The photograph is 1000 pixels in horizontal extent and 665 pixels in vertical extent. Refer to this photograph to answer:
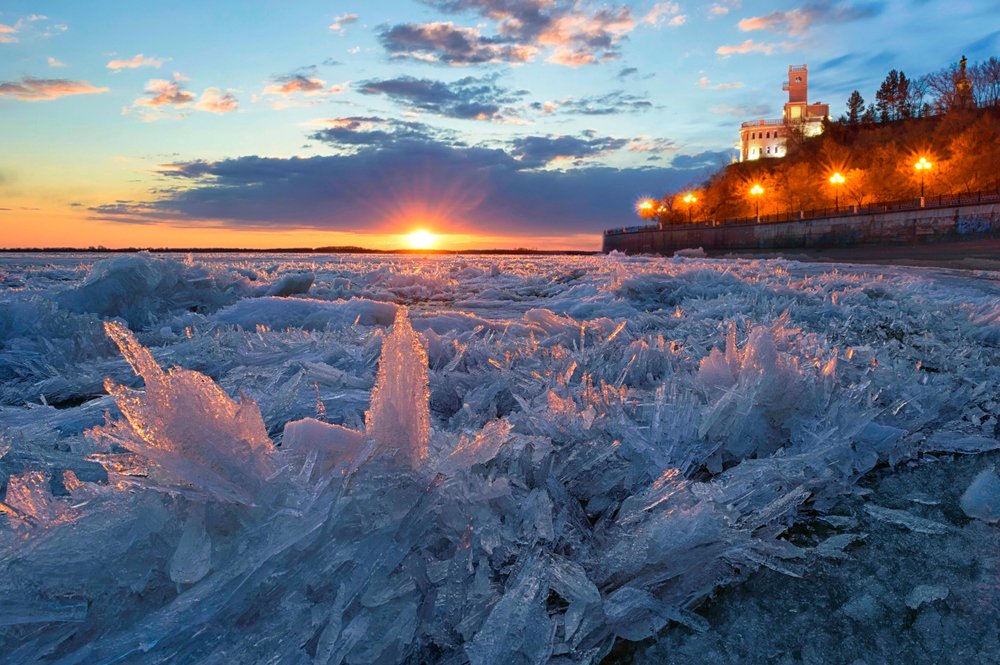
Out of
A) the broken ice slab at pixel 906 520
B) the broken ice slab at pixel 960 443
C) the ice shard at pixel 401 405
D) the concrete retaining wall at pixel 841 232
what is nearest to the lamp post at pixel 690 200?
the concrete retaining wall at pixel 841 232

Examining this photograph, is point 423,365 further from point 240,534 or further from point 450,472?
point 240,534

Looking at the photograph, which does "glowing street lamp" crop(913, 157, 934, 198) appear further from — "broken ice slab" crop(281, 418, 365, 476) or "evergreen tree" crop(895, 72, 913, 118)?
"broken ice slab" crop(281, 418, 365, 476)

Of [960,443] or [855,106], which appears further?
[855,106]

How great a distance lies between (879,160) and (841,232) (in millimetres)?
21521

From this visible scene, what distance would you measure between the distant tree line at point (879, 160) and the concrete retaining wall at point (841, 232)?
1226 cm

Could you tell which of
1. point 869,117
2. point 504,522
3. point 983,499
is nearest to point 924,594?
point 983,499

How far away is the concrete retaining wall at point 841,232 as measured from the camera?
113ft

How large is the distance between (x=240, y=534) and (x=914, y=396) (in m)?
2.41

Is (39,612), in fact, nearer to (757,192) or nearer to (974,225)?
(974,225)

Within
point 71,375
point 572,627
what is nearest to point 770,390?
point 572,627

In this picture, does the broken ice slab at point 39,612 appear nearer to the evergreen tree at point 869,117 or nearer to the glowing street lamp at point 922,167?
the glowing street lamp at point 922,167

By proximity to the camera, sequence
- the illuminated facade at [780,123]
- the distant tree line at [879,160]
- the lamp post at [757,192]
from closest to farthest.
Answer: the distant tree line at [879,160]
the lamp post at [757,192]
the illuminated facade at [780,123]

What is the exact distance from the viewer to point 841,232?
43.9 metres

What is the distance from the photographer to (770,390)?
72.5 inches
